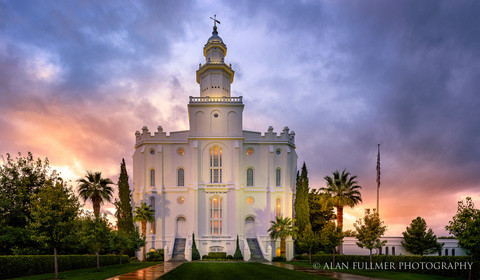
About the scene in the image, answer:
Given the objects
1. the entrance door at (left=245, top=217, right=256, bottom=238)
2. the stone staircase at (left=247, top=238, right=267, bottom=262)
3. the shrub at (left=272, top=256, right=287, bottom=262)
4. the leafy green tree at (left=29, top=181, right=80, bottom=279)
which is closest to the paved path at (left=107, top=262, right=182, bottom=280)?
the leafy green tree at (left=29, top=181, right=80, bottom=279)

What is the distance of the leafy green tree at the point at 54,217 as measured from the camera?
22484mm

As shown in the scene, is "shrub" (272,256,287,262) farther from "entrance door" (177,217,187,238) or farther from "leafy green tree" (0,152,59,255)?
"leafy green tree" (0,152,59,255)

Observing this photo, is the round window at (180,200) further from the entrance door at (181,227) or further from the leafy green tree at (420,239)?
the leafy green tree at (420,239)

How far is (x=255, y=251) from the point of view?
49.2 meters

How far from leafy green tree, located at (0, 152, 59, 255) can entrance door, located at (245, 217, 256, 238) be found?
27171 millimetres

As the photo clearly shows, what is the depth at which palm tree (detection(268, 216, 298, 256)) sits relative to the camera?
164ft

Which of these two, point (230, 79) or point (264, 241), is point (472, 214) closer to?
point (264, 241)

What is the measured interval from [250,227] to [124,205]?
17526 mm

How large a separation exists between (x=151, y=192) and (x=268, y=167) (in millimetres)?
17006

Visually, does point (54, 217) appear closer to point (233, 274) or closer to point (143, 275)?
point (143, 275)

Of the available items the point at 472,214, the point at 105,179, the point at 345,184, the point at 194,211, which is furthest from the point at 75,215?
the point at 345,184

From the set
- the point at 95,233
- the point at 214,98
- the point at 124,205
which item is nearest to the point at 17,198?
the point at 95,233

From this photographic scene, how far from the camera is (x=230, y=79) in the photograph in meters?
61.2

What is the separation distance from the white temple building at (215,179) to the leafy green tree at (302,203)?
1.83 m
